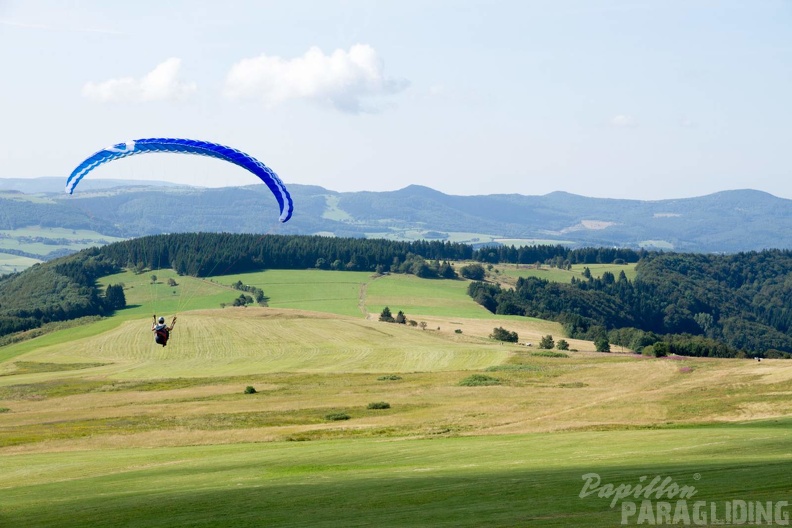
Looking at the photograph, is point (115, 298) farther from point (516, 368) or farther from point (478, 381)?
point (478, 381)

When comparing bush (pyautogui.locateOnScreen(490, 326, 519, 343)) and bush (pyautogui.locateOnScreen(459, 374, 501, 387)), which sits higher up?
bush (pyautogui.locateOnScreen(459, 374, 501, 387))

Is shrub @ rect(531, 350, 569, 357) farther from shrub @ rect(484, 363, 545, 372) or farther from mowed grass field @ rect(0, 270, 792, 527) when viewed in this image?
shrub @ rect(484, 363, 545, 372)

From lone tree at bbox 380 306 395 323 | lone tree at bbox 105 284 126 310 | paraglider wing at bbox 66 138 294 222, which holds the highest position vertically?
paraglider wing at bbox 66 138 294 222

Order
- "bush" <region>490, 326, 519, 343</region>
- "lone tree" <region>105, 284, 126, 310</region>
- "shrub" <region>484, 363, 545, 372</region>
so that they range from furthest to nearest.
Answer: "lone tree" <region>105, 284, 126, 310</region>
"bush" <region>490, 326, 519, 343</region>
"shrub" <region>484, 363, 545, 372</region>

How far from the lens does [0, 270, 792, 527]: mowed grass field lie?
87.4 feet

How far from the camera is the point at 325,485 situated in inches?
1220

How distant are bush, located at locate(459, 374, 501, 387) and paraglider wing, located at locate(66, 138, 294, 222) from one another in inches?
1543

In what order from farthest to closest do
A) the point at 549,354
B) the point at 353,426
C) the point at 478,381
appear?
1. the point at 549,354
2. the point at 478,381
3. the point at 353,426

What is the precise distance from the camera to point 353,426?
57062 millimetres

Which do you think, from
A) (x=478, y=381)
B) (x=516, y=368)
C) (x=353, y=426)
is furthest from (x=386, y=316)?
(x=353, y=426)

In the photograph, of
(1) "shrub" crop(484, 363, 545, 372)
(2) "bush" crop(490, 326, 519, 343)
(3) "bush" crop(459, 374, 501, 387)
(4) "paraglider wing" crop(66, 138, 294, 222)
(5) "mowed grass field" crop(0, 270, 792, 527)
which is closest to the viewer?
(5) "mowed grass field" crop(0, 270, 792, 527)

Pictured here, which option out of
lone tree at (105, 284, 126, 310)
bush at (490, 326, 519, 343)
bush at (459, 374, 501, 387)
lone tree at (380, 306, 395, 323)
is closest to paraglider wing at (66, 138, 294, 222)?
bush at (459, 374, 501, 387)

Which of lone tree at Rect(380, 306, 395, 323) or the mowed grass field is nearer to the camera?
the mowed grass field

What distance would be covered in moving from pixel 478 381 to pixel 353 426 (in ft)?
97.2
